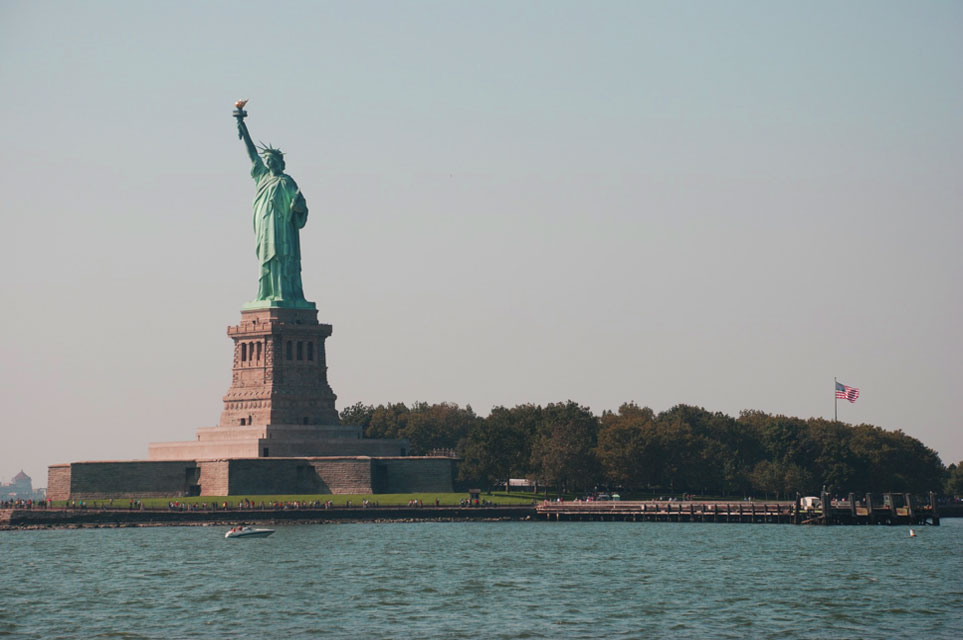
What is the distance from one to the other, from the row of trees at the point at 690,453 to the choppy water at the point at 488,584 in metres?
26.6

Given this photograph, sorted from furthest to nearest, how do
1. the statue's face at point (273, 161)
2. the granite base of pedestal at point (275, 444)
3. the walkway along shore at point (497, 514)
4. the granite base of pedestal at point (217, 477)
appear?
the statue's face at point (273, 161) < the granite base of pedestal at point (275, 444) < the granite base of pedestal at point (217, 477) < the walkway along shore at point (497, 514)

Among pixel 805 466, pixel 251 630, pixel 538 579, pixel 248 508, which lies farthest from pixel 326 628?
pixel 805 466

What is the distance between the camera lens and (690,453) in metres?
138

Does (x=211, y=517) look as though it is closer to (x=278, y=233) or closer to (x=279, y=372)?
(x=279, y=372)

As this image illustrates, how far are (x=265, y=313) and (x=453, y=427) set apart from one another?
130 feet

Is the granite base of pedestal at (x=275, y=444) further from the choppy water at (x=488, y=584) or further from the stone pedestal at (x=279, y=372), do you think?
the choppy water at (x=488, y=584)

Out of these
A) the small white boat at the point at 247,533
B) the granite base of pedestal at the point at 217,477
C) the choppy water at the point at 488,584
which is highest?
the granite base of pedestal at the point at 217,477

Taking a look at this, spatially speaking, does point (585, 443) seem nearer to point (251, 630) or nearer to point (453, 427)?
point (453, 427)

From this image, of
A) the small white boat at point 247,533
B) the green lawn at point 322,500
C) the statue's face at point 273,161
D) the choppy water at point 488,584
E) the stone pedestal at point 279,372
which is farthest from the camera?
the statue's face at point 273,161

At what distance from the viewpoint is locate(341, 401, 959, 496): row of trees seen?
5276 inches

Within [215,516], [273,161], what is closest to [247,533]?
[215,516]

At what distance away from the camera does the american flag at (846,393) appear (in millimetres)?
115875

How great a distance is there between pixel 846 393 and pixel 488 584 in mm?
52607

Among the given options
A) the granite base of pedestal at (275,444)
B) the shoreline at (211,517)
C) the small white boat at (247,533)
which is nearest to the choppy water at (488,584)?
the small white boat at (247,533)
